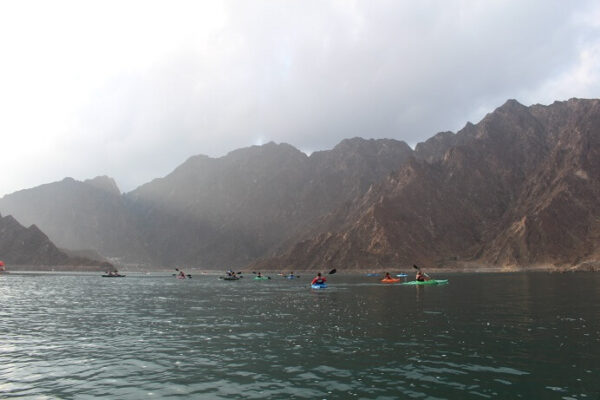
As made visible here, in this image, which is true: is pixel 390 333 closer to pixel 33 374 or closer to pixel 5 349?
pixel 33 374

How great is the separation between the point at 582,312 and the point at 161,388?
125 ft

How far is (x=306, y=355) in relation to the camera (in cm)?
2492

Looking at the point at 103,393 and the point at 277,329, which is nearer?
the point at 103,393

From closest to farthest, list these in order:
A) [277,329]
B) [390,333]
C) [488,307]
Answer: [390,333] → [277,329] → [488,307]

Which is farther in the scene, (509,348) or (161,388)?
(509,348)

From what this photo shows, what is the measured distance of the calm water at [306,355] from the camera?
61.1 feet

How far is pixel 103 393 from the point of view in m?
18.2

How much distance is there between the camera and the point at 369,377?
20.3 m

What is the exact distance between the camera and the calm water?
61.1 ft

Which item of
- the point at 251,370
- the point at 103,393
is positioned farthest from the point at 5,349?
the point at 251,370

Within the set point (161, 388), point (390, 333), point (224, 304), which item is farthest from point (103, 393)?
point (224, 304)

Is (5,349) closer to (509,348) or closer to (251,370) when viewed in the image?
(251,370)

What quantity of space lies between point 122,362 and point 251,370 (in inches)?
273

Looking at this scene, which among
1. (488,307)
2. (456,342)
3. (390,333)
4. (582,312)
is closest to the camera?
(456,342)
